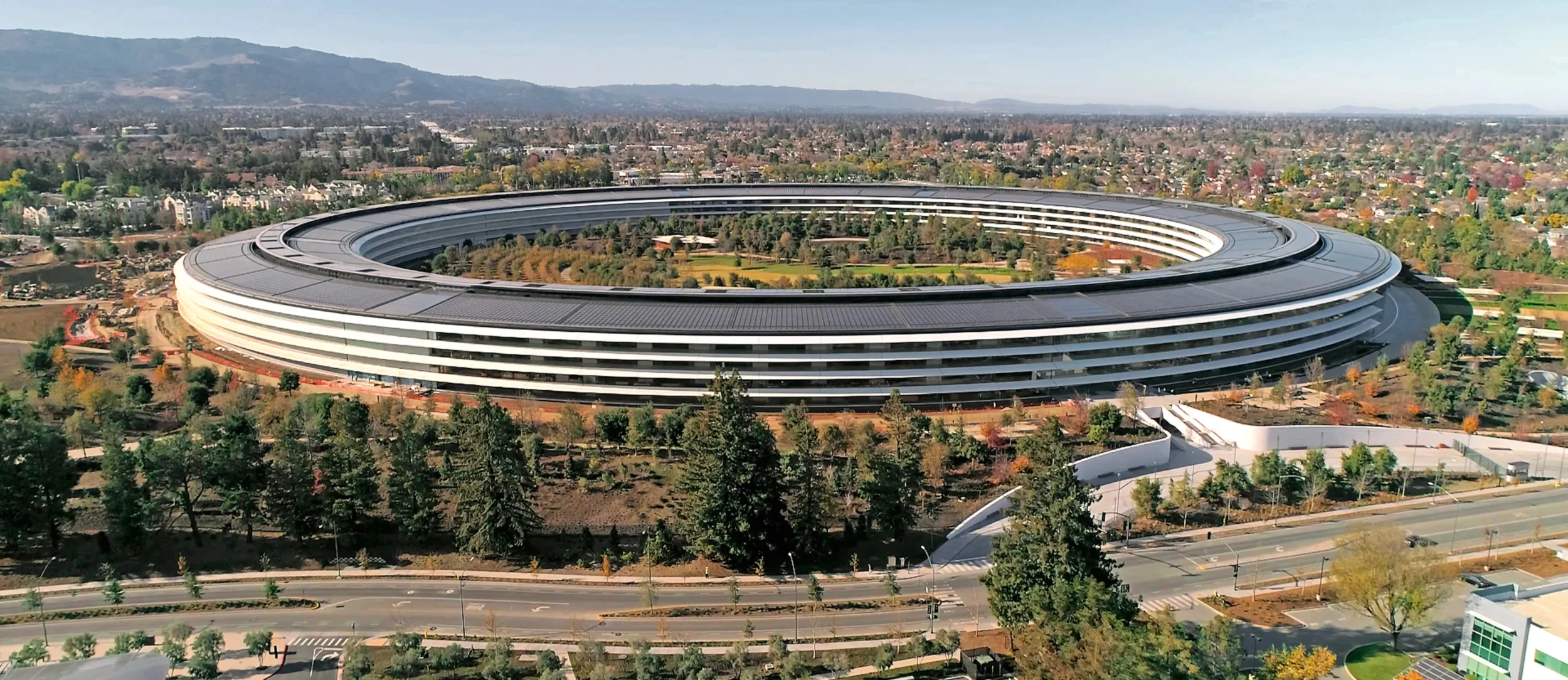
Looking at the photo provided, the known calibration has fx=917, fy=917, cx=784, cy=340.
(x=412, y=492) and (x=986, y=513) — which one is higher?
(x=412, y=492)

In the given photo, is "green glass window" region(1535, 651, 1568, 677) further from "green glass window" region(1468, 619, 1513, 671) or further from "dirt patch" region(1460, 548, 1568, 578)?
"dirt patch" region(1460, 548, 1568, 578)

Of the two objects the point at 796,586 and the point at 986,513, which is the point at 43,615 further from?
the point at 986,513

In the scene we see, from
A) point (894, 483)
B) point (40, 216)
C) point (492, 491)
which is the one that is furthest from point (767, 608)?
point (40, 216)

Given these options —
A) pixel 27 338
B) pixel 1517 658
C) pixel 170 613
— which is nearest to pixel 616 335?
pixel 170 613

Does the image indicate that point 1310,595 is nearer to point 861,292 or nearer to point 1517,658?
point 1517,658

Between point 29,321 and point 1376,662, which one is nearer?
point 1376,662
